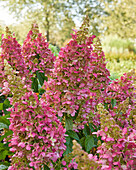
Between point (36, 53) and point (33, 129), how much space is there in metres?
1.19

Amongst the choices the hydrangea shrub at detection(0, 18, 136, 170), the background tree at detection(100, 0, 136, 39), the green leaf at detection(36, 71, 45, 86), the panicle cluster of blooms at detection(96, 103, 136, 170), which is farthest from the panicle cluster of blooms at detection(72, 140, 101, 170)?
the background tree at detection(100, 0, 136, 39)

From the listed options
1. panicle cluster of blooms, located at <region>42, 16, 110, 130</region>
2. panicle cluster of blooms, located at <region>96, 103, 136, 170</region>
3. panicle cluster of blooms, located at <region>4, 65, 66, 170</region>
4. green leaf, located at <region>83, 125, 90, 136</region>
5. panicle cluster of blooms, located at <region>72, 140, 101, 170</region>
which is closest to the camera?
panicle cluster of blooms, located at <region>72, 140, 101, 170</region>

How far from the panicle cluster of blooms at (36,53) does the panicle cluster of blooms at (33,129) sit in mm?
904

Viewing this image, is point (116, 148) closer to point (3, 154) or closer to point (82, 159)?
point (82, 159)

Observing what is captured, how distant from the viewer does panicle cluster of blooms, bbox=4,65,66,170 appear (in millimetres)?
1363

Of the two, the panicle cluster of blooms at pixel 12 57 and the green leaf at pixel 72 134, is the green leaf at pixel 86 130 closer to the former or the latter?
the green leaf at pixel 72 134

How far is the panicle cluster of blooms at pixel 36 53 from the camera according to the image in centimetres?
233

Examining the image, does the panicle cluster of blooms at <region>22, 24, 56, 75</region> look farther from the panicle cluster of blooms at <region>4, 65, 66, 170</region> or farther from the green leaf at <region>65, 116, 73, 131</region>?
the panicle cluster of blooms at <region>4, 65, 66, 170</region>

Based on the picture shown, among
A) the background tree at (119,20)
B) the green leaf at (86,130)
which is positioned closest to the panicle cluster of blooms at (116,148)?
the green leaf at (86,130)

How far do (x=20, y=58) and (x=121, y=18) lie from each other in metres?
20.6

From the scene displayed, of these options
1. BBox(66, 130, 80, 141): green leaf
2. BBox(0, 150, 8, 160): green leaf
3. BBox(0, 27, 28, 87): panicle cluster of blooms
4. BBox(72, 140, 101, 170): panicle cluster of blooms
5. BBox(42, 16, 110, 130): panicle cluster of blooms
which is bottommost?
BBox(0, 150, 8, 160): green leaf

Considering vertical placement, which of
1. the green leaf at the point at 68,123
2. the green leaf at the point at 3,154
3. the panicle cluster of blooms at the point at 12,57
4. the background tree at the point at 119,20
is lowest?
the green leaf at the point at 3,154

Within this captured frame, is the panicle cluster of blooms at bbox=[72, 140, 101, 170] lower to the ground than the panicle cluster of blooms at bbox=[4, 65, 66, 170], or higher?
lower

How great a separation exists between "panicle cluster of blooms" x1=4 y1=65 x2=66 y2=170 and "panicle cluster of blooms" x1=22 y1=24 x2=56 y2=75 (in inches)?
35.6
